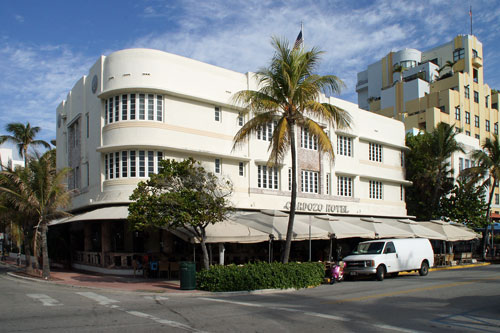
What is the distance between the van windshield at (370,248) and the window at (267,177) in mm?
8172

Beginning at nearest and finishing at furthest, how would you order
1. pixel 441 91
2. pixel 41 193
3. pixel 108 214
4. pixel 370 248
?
pixel 41 193, pixel 370 248, pixel 108 214, pixel 441 91

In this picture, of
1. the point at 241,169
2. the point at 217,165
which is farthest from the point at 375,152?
the point at 217,165

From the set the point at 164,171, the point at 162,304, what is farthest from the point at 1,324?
the point at 164,171

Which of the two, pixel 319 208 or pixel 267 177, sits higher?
pixel 267 177

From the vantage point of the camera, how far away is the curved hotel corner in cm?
2469

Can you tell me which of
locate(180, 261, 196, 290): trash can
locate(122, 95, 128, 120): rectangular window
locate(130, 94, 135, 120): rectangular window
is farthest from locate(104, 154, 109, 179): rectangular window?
locate(180, 261, 196, 290): trash can

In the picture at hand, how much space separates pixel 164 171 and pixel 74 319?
8414 mm

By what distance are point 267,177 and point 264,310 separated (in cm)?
1715

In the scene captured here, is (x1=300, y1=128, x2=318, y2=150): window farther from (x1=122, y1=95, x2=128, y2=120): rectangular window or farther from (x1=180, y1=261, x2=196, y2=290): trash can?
(x1=180, y1=261, x2=196, y2=290): trash can

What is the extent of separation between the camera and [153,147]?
24453 mm

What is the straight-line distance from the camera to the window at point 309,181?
104ft

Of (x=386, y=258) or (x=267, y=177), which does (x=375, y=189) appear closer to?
(x=267, y=177)

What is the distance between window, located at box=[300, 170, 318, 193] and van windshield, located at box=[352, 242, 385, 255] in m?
8.91

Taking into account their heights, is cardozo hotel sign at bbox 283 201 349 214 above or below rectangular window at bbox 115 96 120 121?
below
